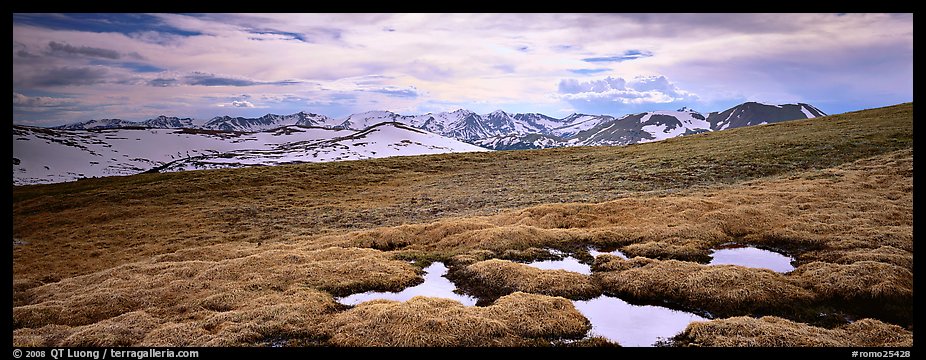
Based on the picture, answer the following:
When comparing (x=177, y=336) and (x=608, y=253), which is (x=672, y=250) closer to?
(x=608, y=253)

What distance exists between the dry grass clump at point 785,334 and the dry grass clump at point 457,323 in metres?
3.53

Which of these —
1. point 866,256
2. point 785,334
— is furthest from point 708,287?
point 866,256

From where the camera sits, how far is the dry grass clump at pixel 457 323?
13.9m

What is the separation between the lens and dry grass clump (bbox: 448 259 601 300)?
708 inches

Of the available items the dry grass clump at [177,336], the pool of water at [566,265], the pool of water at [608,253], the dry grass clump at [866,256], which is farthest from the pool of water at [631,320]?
the dry grass clump at [177,336]

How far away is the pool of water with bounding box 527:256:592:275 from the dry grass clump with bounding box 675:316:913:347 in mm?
6711

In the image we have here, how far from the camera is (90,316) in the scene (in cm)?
1811

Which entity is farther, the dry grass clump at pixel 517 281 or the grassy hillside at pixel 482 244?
the dry grass clump at pixel 517 281

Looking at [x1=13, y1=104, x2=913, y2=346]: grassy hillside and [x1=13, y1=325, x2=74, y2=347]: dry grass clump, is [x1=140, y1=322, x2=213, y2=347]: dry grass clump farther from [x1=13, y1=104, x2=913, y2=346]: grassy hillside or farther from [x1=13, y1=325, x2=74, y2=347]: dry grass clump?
[x1=13, y1=325, x2=74, y2=347]: dry grass clump

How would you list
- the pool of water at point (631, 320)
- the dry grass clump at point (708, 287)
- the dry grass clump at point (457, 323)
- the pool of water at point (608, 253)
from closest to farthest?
the dry grass clump at point (457, 323)
the pool of water at point (631, 320)
the dry grass clump at point (708, 287)
the pool of water at point (608, 253)

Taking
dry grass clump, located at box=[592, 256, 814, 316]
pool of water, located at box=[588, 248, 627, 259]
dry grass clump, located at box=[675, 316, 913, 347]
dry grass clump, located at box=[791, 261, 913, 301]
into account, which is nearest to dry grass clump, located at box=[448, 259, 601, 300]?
dry grass clump, located at box=[592, 256, 814, 316]

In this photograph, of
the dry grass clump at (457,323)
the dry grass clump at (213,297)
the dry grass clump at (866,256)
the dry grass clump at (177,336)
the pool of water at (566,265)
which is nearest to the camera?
the dry grass clump at (457,323)

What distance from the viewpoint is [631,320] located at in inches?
609

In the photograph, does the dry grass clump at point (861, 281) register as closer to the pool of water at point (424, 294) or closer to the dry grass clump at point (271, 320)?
the pool of water at point (424, 294)
